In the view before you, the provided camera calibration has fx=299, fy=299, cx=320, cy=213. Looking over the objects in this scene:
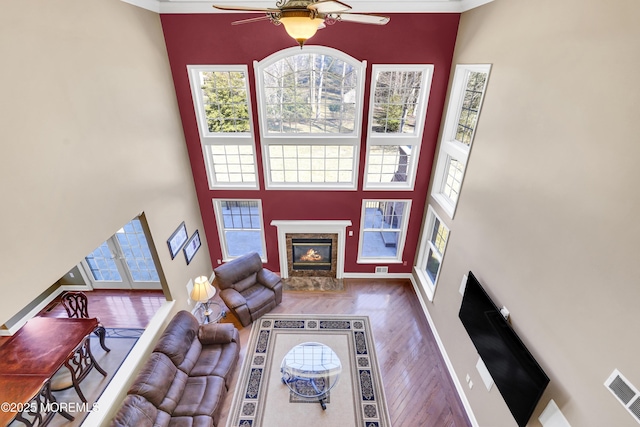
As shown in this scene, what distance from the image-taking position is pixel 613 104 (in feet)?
7.03

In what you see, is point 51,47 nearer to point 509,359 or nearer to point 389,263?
point 509,359

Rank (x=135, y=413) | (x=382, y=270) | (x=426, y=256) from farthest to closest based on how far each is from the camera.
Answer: (x=382, y=270)
(x=426, y=256)
(x=135, y=413)

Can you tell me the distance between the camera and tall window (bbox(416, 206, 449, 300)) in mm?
5465

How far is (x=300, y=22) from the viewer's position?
1.99m

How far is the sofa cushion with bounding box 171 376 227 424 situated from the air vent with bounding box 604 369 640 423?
413 centimetres

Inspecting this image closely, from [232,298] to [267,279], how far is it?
775 millimetres

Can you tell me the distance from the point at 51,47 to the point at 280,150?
11.3 ft

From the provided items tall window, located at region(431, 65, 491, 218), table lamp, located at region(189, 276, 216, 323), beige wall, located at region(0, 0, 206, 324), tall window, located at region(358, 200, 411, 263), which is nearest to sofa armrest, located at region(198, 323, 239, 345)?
table lamp, located at region(189, 276, 216, 323)

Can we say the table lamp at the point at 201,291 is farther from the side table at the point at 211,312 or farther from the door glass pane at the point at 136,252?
the door glass pane at the point at 136,252

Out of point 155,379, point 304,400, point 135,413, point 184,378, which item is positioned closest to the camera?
point 135,413

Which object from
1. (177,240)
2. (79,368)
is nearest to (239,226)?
(177,240)

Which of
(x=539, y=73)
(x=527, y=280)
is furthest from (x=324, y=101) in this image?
(x=527, y=280)

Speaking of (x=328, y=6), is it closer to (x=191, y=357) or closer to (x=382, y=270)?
(x=191, y=357)

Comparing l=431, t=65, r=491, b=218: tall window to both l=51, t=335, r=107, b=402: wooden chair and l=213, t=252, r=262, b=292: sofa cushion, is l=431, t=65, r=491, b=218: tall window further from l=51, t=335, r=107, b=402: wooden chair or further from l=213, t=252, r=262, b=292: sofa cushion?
l=51, t=335, r=107, b=402: wooden chair
